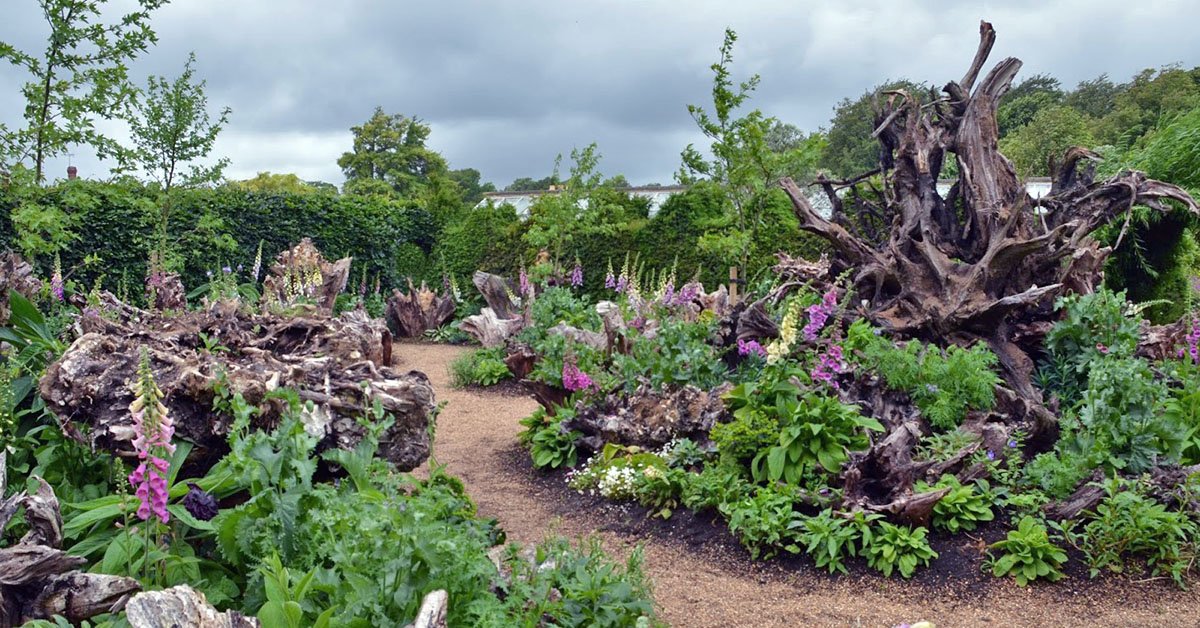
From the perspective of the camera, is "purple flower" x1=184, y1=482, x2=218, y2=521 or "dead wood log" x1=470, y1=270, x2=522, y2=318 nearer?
"purple flower" x1=184, y1=482, x2=218, y2=521

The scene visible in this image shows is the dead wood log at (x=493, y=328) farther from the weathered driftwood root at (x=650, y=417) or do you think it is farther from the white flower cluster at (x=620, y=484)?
the white flower cluster at (x=620, y=484)

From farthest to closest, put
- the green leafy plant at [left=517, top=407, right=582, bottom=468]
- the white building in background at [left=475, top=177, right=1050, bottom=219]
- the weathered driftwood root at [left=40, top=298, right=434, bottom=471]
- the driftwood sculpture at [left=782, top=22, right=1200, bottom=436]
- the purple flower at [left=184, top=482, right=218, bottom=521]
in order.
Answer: the white building in background at [left=475, top=177, right=1050, bottom=219], the driftwood sculpture at [left=782, top=22, right=1200, bottom=436], the green leafy plant at [left=517, top=407, right=582, bottom=468], the weathered driftwood root at [left=40, top=298, right=434, bottom=471], the purple flower at [left=184, top=482, right=218, bottom=521]

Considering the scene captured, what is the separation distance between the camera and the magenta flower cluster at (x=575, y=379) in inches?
244

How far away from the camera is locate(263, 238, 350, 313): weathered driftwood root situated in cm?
961

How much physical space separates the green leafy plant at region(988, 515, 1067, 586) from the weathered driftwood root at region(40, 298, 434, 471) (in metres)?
2.77

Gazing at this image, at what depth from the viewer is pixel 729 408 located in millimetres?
5199

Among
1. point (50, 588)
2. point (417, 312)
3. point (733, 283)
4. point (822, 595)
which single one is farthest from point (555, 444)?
point (417, 312)

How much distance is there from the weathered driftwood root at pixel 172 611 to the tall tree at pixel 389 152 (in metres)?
34.0

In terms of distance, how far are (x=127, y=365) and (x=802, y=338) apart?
12.3ft

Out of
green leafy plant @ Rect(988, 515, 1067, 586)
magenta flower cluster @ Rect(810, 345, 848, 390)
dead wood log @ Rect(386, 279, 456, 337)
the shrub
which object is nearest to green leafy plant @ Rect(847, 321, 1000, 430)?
magenta flower cluster @ Rect(810, 345, 848, 390)

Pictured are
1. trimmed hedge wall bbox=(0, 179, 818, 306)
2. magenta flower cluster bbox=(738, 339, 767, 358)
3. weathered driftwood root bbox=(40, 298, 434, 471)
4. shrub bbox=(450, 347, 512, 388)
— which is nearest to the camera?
weathered driftwood root bbox=(40, 298, 434, 471)

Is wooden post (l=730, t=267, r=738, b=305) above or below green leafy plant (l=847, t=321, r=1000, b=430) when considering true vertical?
above

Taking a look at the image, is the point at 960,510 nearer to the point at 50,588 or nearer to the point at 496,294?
the point at 50,588

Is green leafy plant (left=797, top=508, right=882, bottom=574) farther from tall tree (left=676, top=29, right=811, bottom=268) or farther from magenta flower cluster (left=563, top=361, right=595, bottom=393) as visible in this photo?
tall tree (left=676, top=29, right=811, bottom=268)
